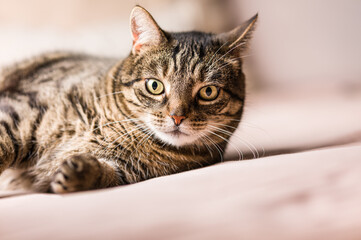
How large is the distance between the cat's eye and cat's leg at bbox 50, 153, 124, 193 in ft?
1.18

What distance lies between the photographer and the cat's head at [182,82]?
3.17 feet

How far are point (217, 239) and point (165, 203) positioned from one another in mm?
125

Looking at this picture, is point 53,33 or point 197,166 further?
point 53,33

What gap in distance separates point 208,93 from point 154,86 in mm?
168

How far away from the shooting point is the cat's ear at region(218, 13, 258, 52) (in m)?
1.06

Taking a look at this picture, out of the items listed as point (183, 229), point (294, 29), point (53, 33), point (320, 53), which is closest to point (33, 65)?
point (53, 33)

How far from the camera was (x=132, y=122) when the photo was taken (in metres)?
1.06

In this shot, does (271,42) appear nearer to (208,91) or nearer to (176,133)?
(208,91)

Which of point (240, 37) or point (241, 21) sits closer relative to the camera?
point (240, 37)

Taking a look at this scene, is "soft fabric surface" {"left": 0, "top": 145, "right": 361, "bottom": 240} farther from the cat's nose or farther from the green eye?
the green eye

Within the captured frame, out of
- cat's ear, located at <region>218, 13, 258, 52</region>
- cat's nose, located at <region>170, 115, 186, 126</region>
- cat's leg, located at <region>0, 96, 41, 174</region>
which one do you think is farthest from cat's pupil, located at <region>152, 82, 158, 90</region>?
cat's leg, located at <region>0, 96, 41, 174</region>

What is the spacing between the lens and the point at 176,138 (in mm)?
981

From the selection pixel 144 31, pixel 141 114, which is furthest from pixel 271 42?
pixel 141 114

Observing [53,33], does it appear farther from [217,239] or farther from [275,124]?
[217,239]
